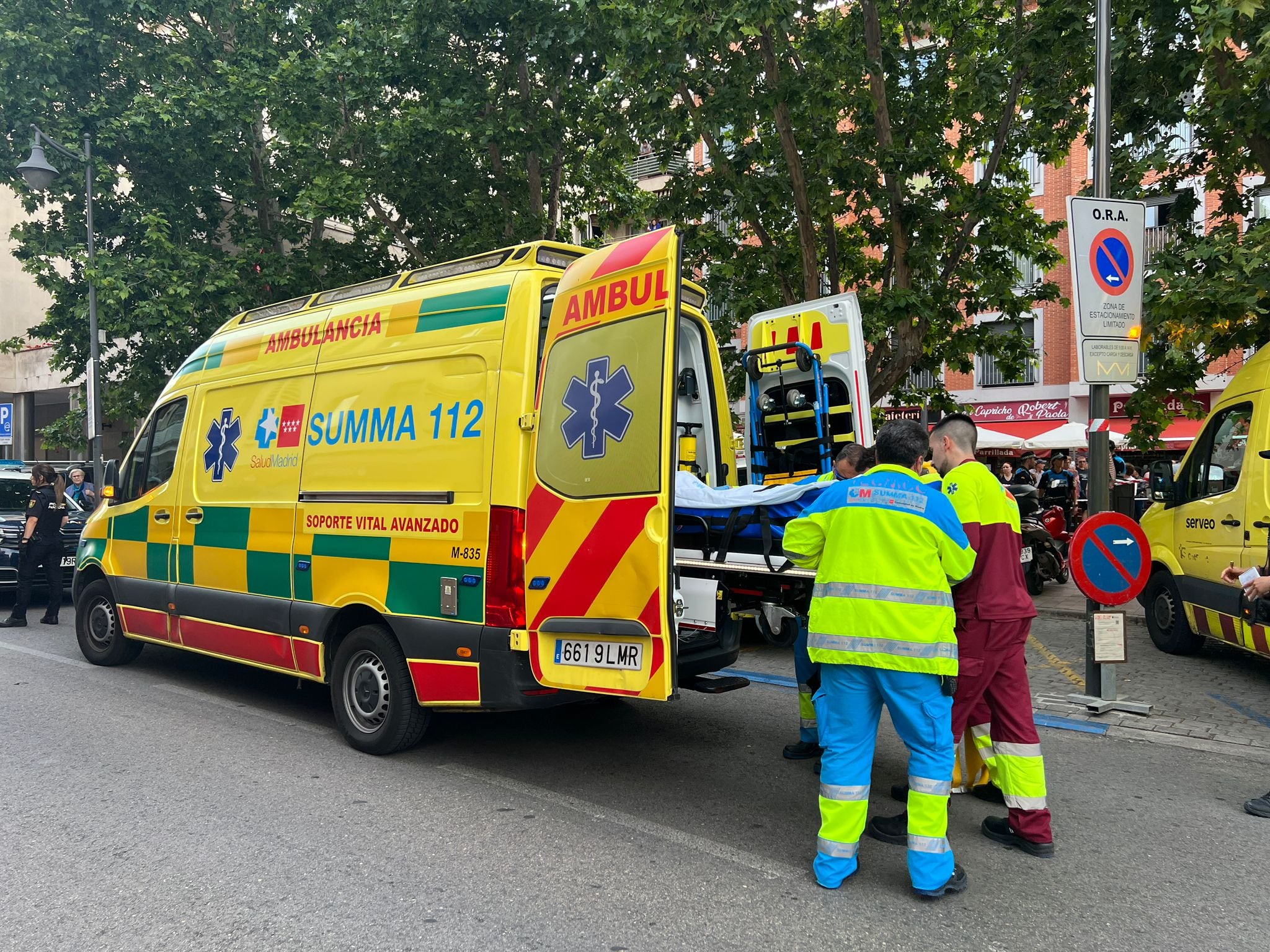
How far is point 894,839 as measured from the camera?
3979mm

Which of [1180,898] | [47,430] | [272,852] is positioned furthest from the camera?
[47,430]

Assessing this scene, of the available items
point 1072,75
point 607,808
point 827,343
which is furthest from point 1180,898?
point 1072,75

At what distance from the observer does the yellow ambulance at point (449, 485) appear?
4.06 meters

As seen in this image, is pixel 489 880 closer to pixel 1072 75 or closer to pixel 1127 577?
pixel 1127 577

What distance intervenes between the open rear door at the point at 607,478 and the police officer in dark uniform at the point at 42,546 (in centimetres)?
838

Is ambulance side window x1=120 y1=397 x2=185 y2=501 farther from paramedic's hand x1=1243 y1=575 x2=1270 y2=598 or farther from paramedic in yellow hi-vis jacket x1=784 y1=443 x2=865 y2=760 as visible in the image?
paramedic's hand x1=1243 y1=575 x2=1270 y2=598

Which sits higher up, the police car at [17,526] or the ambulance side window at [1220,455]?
the ambulance side window at [1220,455]

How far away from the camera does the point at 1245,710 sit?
6371 millimetres

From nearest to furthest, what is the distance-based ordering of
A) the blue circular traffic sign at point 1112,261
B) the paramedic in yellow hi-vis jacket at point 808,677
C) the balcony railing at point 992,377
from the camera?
1. the paramedic in yellow hi-vis jacket at point 808,677
2. the blue circular traffic sign at point 1112,261
3. the balcony railing at point 992,377

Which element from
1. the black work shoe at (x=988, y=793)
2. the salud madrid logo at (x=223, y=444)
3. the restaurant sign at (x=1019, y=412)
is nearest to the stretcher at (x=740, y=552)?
the black work shoe at (x=988, y=793)

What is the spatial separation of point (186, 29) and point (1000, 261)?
43.7 ft

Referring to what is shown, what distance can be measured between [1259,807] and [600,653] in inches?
123

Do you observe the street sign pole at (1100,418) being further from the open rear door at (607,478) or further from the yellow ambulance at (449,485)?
the open rear door at (607,478)

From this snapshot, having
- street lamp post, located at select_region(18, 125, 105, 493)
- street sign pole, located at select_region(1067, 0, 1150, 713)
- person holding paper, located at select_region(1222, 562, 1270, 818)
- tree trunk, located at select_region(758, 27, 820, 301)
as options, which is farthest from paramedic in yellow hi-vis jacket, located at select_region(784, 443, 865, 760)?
street lamp post, located at select_region(18, 125, 105, 493)
